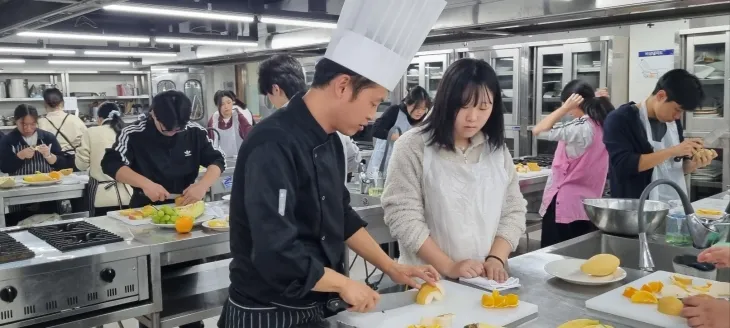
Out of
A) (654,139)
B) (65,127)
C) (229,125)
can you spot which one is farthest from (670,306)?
(65,127)

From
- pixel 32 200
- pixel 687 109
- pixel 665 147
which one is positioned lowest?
pixel 32 200

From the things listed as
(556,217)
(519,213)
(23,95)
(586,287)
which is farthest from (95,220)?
(23,95)

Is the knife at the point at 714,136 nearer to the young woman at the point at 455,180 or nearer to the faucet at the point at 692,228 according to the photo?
the faucet at the point at 692,228

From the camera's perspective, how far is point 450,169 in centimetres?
192

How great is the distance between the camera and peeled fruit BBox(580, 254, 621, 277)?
5.75 ft

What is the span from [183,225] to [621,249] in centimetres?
185

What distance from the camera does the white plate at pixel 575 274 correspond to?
173 cm

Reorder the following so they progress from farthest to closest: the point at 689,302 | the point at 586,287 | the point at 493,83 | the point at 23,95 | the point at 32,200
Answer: the point at 23,95, the point at 32,200, the point at 493,83, the point at 586,287, the point at 689,302

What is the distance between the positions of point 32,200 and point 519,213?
419 centimetres

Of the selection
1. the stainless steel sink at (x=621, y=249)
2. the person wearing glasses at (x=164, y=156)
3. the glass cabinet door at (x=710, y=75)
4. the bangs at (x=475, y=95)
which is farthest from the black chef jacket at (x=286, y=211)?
the glass cabinet door at (x=710, y=75)

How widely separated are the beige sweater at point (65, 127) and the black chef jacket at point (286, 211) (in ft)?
17.4

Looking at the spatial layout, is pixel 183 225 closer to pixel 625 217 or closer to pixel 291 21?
pixel 625 217

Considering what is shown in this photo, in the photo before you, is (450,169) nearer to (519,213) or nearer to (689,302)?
(519,213)

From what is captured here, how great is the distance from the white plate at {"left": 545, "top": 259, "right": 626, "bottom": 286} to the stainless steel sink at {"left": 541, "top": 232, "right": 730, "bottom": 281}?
0.97 feet
